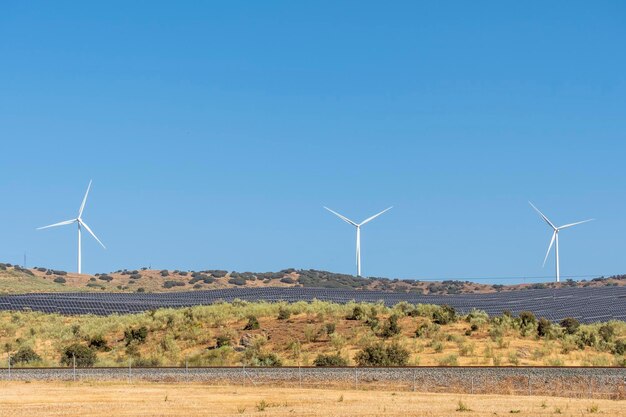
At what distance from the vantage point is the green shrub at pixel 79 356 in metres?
58.8

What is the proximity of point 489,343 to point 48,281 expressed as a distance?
9510 centimetres

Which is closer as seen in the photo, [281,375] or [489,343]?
[281,375]

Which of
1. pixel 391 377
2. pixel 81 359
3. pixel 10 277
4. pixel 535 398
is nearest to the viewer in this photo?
pixel 535 398

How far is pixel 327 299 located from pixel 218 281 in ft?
228

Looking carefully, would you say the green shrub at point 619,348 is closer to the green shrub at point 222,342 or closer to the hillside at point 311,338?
the hillside at point 311,338

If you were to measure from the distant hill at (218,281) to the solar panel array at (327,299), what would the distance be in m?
41.9

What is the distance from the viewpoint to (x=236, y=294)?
97.1 meters

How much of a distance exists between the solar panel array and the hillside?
762 centimetres

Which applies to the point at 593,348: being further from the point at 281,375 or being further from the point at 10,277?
the point at 10,277

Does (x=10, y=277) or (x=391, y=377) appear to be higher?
(x=10, y=277)

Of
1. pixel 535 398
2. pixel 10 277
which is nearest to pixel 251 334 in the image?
pixel 535 398

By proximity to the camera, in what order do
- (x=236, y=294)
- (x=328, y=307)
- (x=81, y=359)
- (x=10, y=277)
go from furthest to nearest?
(x=10, y=277) < (x=236, y=294) < (x=328, y=307) < (x=81, y=359)

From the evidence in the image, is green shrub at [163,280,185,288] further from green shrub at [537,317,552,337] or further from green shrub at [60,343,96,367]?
green shrub at [537,317,552,337]

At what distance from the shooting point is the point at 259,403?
122 ft
